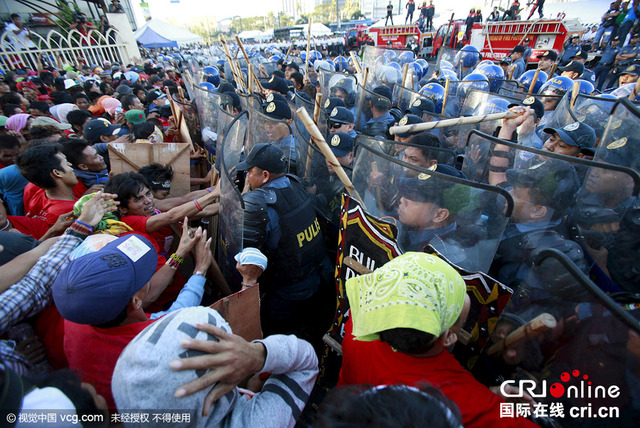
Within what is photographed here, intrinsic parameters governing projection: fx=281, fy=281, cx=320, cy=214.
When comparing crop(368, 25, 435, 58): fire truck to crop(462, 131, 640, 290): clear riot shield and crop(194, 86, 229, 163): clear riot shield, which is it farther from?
crop(462, 131, 640, 290): clear riot shield

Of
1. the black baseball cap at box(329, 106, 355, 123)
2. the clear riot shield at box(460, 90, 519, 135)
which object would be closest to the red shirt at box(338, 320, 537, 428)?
the clear riot shield at box(460, 90, 519, 135)

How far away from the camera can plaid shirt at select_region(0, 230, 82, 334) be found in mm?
1507

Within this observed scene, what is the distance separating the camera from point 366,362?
1311 millimetres

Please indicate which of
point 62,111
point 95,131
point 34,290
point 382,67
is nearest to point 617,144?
point 34,290

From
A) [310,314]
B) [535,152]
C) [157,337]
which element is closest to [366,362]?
[157,337]

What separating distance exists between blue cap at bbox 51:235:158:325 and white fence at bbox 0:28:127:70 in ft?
49.1

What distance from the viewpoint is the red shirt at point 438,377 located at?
3.57ft

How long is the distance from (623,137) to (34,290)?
4.22m

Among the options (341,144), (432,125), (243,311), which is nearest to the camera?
(243,311)

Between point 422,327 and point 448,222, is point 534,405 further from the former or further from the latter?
point 448,222

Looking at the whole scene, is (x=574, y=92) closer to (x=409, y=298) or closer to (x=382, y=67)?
(x=409, y=298)

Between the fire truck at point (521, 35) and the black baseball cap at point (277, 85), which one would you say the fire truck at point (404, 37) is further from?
the black baseball cap at point (277, 85)

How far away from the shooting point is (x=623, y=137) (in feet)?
7.23

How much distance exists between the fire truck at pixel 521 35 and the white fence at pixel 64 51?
59.5 ft
